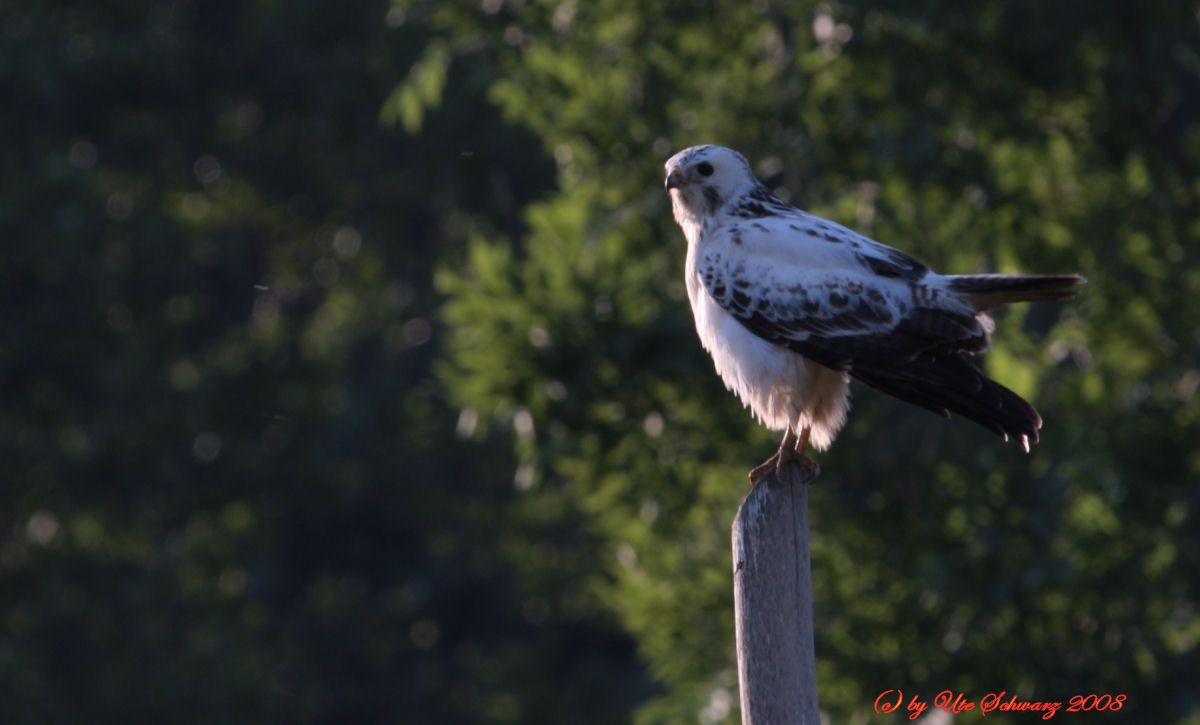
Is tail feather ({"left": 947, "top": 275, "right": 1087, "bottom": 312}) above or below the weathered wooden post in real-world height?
above

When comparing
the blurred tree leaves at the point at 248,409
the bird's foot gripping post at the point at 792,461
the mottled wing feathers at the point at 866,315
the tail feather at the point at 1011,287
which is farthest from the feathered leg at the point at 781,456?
the blurred tree leaves at the point at 248,409

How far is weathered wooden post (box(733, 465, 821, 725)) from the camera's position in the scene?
5.70m

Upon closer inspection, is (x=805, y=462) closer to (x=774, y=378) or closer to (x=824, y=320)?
(x=774, y=378)

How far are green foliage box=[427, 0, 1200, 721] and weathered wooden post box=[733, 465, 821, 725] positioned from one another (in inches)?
188

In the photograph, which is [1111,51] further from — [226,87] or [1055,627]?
[226,87]

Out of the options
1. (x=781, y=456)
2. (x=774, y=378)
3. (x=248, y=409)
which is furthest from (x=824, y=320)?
(x=248, y=409)

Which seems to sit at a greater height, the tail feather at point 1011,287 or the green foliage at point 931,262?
the tail feather at point 1011,287

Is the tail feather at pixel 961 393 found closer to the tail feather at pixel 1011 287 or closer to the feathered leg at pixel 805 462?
the tail feather at pixel 1011 287

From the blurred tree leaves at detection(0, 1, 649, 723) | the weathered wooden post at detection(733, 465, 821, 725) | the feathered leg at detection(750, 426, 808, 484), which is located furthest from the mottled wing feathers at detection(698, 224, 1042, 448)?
the blurred tree leaves at detection(0, 1, 649, 723)

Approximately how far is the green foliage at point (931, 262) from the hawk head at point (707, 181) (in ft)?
9.28

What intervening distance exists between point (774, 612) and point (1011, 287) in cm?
171

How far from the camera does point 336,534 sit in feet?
77.9

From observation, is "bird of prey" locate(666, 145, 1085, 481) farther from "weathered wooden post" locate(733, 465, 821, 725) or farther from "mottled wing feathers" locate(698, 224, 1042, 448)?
"weathered wooden post" locate(733, 465, 821, 725)

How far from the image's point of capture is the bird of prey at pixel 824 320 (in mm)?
7043
